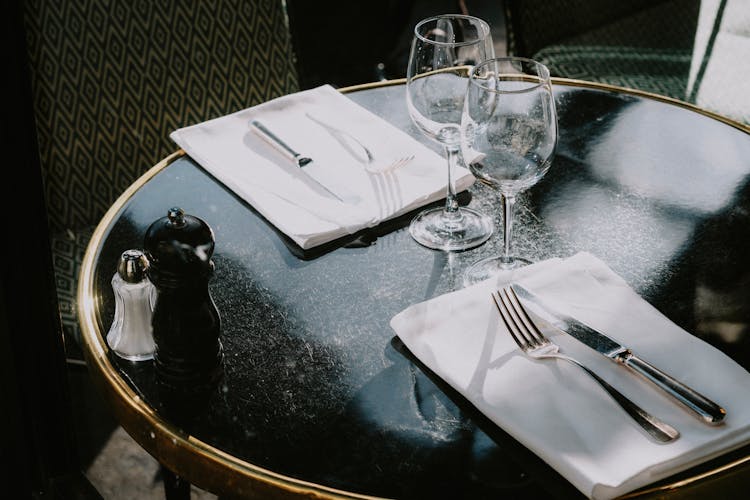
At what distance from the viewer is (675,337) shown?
2.32ft

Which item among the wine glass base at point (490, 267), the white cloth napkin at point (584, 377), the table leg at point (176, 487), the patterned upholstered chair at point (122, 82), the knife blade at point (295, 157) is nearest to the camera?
the white cloth napkin at point (584, 377)

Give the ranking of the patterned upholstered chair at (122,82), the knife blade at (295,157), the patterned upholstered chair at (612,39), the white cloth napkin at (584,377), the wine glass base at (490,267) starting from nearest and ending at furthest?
the white cloth napkin at (584,377) → the wine glass base at (490,267) → the knife blade at (295,157) → the patterned upholstered chair at (122,82) → the patterned upholstered chair at (612,39)

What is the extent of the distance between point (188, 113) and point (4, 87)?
733 mm

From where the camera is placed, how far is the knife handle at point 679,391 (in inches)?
24.4

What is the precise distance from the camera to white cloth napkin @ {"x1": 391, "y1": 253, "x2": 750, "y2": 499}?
1.96 feet

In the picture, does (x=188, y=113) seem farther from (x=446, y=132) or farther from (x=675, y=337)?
(x=675, y=337)

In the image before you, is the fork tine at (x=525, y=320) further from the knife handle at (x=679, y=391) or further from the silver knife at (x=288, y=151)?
the silver knife at (x=288, y=151)

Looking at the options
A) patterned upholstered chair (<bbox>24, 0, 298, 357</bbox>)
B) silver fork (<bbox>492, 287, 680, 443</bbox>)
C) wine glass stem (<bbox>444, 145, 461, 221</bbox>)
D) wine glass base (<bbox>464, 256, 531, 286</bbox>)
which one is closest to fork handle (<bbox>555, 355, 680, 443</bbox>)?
silver fork (<bbox>492, 287, 680, 443</bbox>)

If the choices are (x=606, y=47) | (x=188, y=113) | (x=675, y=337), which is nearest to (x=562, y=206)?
(x=675, y=337)

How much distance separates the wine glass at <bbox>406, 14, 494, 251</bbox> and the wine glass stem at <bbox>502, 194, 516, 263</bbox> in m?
0.05

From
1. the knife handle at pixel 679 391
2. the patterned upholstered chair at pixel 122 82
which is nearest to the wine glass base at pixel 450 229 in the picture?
the knife handle at pixel 679 391

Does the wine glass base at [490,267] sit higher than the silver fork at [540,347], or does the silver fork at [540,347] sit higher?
the silver fork at [540,347]

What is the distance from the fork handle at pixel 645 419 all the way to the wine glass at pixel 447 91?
26 centimetres

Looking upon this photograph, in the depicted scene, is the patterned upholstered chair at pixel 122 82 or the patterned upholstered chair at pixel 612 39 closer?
the patterned upholstered chair at pixel 122 82
